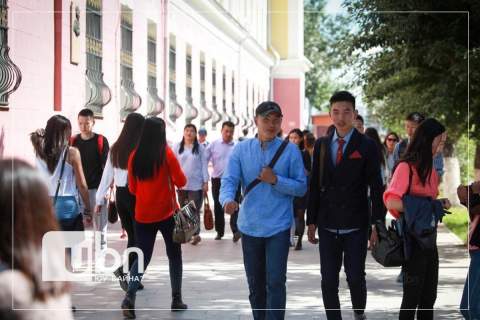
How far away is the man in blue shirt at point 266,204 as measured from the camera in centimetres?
565

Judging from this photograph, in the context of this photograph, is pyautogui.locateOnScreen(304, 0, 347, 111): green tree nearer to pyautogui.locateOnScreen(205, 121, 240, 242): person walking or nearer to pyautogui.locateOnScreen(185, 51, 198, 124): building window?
pyautogui.locateOnScreen(185, 51, 198, 124): building window

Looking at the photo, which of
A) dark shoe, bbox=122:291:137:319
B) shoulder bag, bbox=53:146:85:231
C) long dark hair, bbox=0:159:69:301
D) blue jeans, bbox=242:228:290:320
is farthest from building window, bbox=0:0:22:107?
long dark hair, bbox=0:159:69:301

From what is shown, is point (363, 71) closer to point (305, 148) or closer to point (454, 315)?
point (305, 148)

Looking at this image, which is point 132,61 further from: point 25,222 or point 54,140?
point 25,222

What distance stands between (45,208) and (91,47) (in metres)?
11.3

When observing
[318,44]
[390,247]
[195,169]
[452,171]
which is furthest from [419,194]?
[318,44]

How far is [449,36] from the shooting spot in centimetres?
963

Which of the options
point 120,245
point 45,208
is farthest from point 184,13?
point 45,208

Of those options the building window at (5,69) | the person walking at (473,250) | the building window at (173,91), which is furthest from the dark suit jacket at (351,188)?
the building window at (173,91)

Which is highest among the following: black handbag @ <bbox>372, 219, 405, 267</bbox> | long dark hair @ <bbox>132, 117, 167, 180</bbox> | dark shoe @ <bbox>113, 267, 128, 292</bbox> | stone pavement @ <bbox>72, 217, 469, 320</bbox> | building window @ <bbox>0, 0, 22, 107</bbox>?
building window @ <bbox>0, 0, 22, 107</bbox>

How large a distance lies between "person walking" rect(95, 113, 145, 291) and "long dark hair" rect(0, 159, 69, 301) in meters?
5.19

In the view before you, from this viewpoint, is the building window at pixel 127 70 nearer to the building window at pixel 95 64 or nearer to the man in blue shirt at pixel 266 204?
the building window at pixel 95 64

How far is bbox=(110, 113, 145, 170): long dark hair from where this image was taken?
24.9 feet

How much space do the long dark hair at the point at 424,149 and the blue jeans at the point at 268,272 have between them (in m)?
1.07
